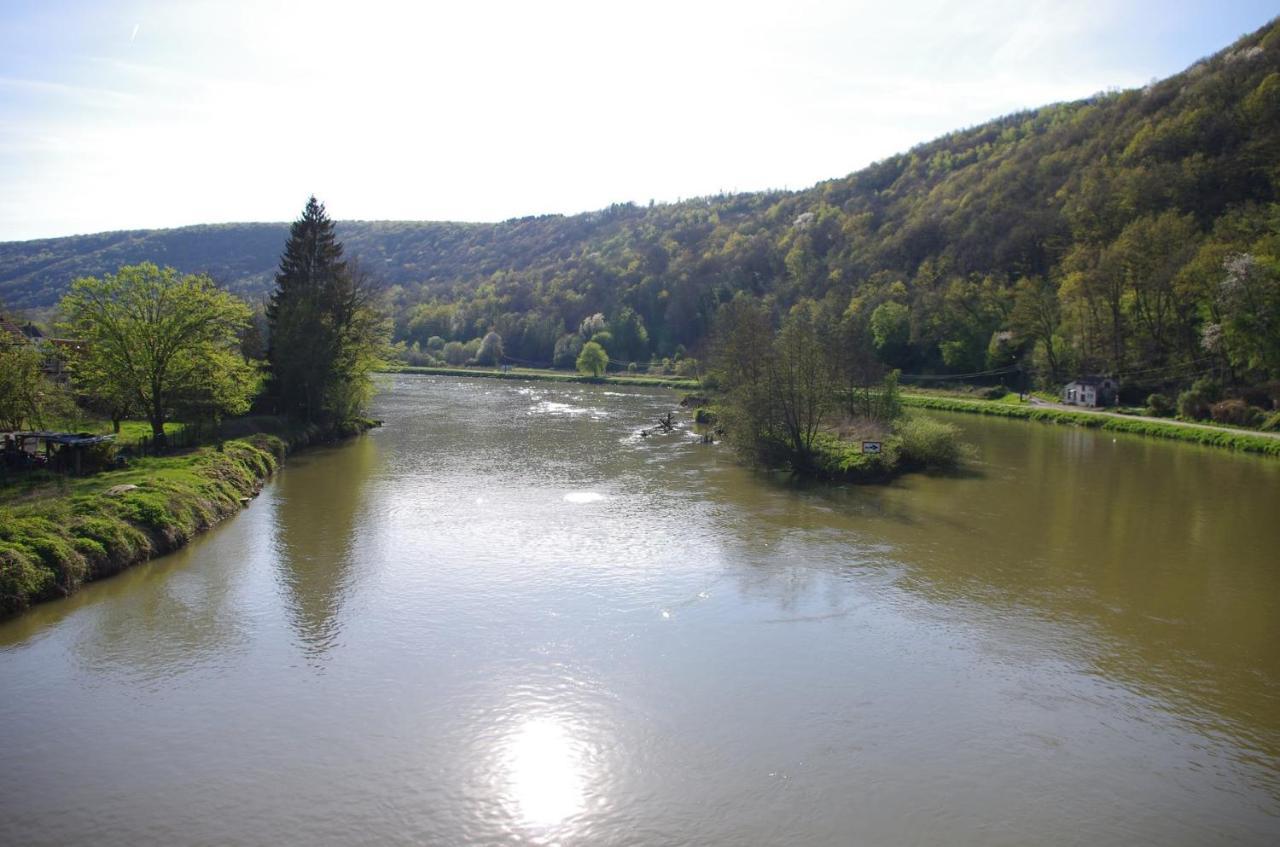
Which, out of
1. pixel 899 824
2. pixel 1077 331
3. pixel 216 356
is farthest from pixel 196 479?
pixel 1077 331

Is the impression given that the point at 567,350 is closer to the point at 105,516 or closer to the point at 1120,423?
the point at 1120,423

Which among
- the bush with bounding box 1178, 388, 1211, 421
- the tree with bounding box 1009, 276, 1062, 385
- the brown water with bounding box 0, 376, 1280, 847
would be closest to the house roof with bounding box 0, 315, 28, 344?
the brown water with bounding box 0, 376, 1280, 847

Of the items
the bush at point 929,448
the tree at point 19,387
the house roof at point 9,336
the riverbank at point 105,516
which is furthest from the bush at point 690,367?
the tree at point 19,387

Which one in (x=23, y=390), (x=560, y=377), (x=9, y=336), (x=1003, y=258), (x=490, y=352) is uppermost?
(x=1003, y=258)

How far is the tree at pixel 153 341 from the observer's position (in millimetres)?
30531

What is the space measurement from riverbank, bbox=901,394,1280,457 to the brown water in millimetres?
16355

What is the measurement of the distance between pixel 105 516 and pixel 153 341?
44.0 feet

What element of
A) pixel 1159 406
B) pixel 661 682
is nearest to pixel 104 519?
pixel 661 682

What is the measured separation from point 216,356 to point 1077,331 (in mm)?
61837

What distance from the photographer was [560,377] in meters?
105

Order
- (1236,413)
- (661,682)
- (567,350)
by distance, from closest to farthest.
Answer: (661,682), (1236,413), (567,350)

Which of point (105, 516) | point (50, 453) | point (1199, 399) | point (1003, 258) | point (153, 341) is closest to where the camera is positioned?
point (105, 516)

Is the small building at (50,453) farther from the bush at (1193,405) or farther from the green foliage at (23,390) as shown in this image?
the bush at (1193,405)

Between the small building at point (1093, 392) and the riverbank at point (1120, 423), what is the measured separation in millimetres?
Answer: 2564
